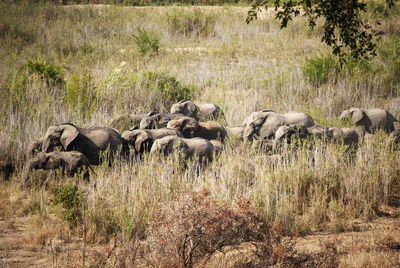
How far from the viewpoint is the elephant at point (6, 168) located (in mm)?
6105

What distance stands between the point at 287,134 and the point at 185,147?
1.57 m

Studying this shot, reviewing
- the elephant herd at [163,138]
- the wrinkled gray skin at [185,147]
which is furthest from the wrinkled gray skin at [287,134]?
the wrinkled gray skin at [185,147]

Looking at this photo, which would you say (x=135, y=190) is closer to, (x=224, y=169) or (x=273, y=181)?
(x=224, y=169)

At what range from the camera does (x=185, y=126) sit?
6863 millimetres

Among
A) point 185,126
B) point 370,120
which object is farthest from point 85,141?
point 370,120

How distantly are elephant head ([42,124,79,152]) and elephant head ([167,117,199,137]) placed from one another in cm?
160

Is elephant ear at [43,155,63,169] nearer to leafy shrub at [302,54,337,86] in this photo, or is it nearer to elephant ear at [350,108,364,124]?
elephant ear at [350,108,364,124]

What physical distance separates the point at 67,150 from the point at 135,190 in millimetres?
1695

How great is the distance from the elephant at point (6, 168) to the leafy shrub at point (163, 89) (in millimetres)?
3722

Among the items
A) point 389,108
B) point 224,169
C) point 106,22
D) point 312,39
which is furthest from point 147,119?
point 106,22

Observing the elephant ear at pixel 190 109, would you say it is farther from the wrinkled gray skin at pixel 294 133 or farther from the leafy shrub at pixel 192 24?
the leafy shrub at pixel 192 24

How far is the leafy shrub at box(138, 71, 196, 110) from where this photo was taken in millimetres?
9523

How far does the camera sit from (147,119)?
727 cm

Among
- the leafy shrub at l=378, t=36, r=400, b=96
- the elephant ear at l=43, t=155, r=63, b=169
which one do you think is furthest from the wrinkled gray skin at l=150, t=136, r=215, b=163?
the leafy shrub at l=378, t=36, r=400, b=96
